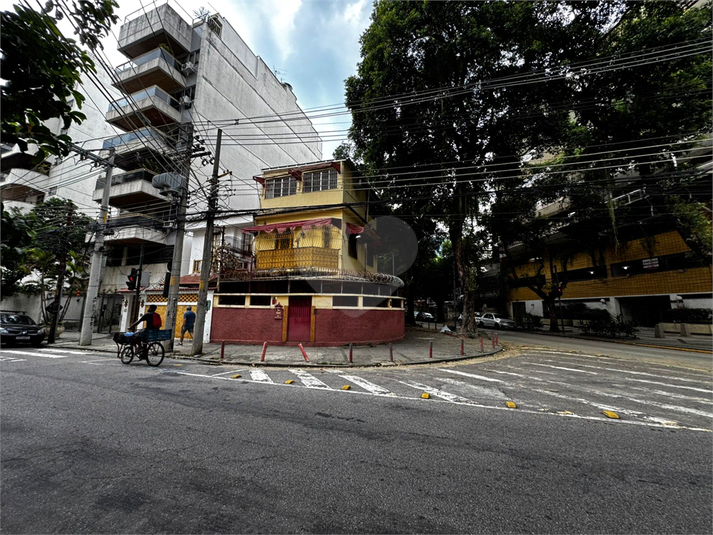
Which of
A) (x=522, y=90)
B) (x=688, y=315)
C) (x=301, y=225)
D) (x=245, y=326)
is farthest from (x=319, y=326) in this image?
(x=688, y=315)

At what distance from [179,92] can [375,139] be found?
18397mm

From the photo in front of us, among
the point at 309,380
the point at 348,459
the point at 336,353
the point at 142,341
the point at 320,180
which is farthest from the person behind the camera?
the point at 320,180

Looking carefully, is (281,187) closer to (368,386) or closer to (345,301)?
(345,301)

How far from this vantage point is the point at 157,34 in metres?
24.2

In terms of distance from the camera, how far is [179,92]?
25.5 meters

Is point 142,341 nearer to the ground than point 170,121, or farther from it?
nearer to the ground

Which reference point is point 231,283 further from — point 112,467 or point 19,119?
point 19,119

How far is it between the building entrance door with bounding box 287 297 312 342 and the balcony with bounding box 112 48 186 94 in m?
21.7

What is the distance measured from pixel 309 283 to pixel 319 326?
2234mm

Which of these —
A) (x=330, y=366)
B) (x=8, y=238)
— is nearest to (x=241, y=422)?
(x=8, y=238)

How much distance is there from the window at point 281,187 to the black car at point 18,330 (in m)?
13.6

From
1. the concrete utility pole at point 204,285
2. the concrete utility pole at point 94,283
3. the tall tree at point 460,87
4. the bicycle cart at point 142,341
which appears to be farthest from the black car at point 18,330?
the tall tree at point 460,87

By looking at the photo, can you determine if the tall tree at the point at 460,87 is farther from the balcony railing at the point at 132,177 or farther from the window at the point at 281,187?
the balcony railing at the point at 132,177

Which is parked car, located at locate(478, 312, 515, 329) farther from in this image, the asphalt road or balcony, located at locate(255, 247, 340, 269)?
the asphalt road
